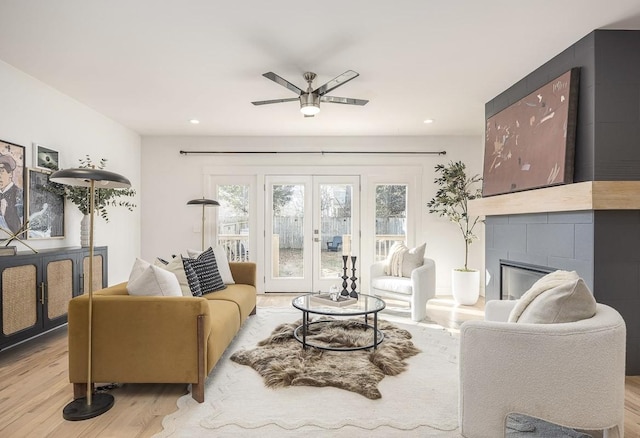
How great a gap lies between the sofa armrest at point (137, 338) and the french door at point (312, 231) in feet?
11.6

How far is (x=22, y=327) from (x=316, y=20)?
10.7ft

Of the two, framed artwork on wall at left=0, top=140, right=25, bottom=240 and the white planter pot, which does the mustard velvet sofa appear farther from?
the white planter pot

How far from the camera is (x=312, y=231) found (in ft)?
19.0

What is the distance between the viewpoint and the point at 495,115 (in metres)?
3.99

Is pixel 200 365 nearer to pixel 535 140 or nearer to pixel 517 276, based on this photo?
pixel 517 276

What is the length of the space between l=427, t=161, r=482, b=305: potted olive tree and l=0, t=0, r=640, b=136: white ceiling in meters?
1.15

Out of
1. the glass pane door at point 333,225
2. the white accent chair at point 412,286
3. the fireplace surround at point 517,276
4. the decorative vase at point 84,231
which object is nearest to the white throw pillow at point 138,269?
the decorative vase at point 84,231

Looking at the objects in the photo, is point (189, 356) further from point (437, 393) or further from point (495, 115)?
point (495, 115)

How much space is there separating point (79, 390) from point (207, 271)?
4.66ft

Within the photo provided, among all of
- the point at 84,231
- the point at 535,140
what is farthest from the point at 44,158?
the point at 535,140

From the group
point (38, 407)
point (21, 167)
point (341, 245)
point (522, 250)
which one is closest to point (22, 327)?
point (38, 407)

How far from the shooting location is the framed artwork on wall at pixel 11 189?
124 inches

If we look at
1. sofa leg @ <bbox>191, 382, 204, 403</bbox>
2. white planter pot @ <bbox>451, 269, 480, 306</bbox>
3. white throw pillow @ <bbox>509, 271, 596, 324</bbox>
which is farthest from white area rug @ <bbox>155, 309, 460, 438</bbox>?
white planter pot @ <bbox>451, 269, 480, 306</bbox>

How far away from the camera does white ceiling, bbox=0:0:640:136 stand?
93.8 inches
